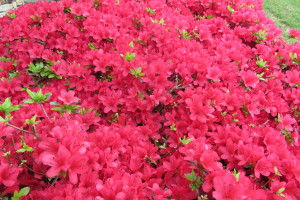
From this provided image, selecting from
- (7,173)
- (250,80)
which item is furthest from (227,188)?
(250,80)

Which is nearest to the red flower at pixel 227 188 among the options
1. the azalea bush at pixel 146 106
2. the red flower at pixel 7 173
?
the azalea bush at pixel 146 106

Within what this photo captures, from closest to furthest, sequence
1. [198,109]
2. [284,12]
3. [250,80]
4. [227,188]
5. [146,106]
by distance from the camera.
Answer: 1. [227,188]
2. [198,109]
3. [146,106]
4. [250,80]
5. [284,12]

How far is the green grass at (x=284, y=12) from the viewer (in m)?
6.51

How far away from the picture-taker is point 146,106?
1823 millimetres

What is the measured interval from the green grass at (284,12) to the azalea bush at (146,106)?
13.7 feet

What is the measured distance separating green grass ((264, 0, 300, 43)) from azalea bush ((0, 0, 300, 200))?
4.17 m

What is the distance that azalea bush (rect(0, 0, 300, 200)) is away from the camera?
1.20 metres

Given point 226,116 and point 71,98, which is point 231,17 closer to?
point 226,116

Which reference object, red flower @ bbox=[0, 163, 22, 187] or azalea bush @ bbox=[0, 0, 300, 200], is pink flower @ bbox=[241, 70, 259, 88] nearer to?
azalea bush @ bbox=[0, 0, 300, 200]

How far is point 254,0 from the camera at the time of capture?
148 inches

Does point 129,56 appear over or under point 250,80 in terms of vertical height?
over

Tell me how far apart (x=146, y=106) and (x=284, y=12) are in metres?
7.29

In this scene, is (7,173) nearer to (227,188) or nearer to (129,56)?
(227,188)

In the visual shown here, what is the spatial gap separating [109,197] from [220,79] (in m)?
1.37
